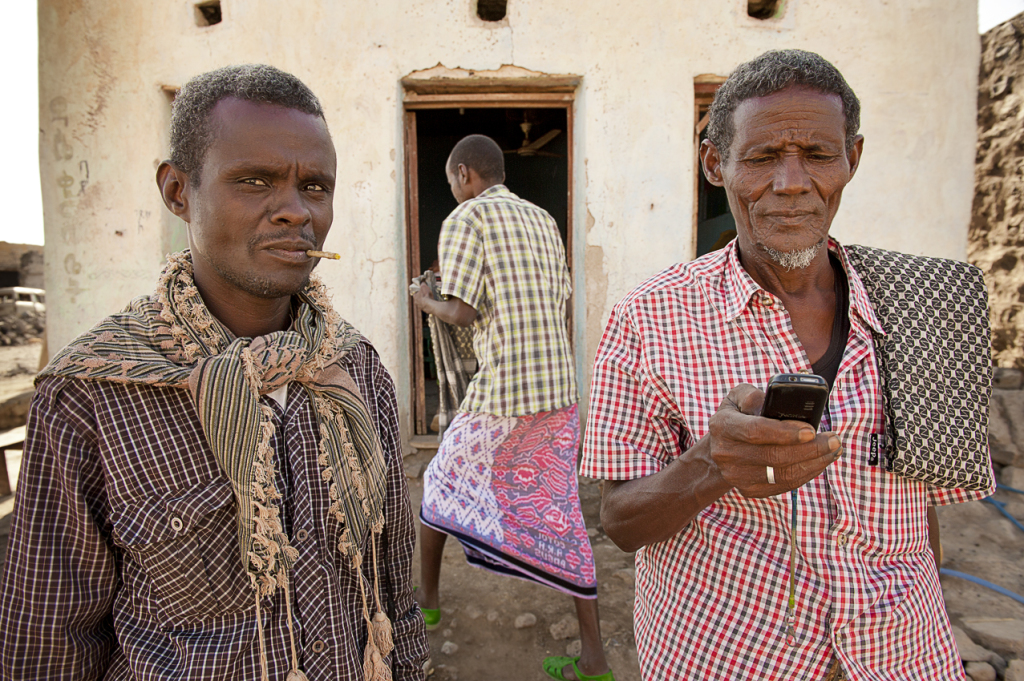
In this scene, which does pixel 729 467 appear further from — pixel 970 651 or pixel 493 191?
pixel 970 651

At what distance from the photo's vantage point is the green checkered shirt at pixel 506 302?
8.57ft

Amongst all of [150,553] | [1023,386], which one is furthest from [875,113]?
[150,553]

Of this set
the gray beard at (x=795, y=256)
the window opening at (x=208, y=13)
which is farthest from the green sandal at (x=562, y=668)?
the window opening at (x=208, y=13)

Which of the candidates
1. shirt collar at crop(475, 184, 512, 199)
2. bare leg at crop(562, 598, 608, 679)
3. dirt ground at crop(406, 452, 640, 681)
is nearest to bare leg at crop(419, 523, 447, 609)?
dirt ground at crop(406, 452, 640, 681)

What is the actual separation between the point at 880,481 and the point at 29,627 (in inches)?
59.6

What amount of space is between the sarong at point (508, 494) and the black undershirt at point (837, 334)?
1.53m

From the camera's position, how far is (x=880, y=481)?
1124 mm

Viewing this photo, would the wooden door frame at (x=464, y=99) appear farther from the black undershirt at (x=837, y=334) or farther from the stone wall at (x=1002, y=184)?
the black undershirt at (x=837, y=334)

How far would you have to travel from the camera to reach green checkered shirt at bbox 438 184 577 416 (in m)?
2.61

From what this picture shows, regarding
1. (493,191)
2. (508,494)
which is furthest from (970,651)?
(493,191)

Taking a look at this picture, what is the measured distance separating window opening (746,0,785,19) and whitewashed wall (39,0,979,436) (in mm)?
94

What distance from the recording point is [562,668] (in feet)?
7.98

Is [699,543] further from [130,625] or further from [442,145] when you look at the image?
[442,145]

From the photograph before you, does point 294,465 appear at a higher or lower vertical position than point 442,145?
lower
